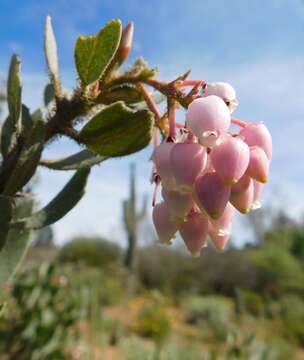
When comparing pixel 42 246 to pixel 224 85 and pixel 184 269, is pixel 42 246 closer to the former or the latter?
pixel 184 269

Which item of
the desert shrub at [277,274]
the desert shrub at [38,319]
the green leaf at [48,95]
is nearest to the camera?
the green leaf at [48,95]

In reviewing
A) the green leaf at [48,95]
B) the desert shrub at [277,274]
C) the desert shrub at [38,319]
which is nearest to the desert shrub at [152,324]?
the desert shrub at [38,319]

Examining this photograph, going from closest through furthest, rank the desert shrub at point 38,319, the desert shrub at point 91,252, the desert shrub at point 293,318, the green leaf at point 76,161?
the green leaf at point 76,161 < the desert shrub at point 38,319 < the desert shrub at point 293,318 < the desert shrub at point 91,252

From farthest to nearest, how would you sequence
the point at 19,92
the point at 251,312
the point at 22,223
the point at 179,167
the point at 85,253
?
the point at 85,253, the point at 251,312, the point at 22,223, the point at 19,92, the point at 179,167

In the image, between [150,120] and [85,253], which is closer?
[150,120]

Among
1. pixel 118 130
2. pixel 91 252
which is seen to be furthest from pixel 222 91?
pixel 91 252

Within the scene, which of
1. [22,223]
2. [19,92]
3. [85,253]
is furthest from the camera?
[85,253]

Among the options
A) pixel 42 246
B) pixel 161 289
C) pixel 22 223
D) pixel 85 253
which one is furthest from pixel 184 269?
pixel 22 223

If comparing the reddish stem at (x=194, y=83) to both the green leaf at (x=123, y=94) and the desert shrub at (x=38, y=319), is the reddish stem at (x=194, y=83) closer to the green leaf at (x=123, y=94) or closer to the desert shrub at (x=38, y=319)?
the green leaf at (x=123, y=94)
